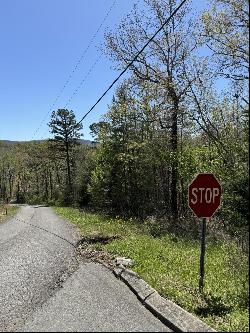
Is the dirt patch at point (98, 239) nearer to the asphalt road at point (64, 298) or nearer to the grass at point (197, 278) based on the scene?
the asphalt road at point (64, 298)

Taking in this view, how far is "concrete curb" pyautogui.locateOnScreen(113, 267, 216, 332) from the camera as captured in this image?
7015mm

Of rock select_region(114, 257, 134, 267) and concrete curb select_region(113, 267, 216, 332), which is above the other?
concrete curb select_region(113, 267, 216, 332)

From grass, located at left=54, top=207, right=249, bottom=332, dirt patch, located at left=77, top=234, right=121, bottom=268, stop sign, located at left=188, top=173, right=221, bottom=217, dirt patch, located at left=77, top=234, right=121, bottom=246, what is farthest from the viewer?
dirt patch, located at left=77, top=234, right=121, bottom=246

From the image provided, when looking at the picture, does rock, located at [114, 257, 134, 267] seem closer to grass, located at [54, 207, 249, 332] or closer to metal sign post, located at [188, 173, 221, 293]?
grass, located at [54, 207, 249, 332]

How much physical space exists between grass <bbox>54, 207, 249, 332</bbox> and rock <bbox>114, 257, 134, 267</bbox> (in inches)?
7.0

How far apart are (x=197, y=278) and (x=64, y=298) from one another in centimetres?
276

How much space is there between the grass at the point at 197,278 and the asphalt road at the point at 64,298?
712 mm

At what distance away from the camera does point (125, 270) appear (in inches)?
464

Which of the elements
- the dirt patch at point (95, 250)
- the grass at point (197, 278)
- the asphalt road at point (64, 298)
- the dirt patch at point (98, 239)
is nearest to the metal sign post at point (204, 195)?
the grass at point (197, 278)

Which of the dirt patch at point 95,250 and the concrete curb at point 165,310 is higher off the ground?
the concrete curb at point 165,310

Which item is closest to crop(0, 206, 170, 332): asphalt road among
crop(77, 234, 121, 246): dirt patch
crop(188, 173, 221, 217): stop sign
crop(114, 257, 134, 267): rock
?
crop(114, 257, 134, 267): rock

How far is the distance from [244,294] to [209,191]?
6.63 feet

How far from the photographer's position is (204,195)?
9.33m

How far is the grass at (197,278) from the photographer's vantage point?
7.74 metres
